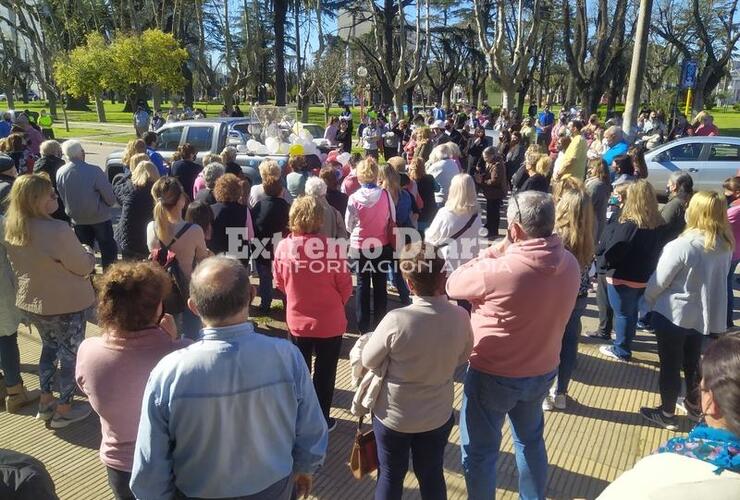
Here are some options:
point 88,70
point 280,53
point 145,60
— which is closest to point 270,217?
point 280,53

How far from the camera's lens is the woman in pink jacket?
3588 millimetres

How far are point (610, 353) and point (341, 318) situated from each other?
3.02 metres

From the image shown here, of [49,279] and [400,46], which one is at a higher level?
[400,46]

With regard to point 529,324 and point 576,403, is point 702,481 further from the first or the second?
point 576,403

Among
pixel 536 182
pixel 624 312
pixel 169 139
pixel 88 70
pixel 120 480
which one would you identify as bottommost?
pixel 624 312

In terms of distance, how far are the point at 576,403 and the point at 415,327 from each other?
256 cm

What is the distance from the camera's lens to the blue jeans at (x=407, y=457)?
2740 mm

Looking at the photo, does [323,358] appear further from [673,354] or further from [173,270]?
[673,354]

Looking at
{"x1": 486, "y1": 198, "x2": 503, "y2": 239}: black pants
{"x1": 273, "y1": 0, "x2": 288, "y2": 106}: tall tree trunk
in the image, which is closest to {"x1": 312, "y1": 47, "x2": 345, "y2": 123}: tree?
{"x1": 273, "y1": 0, "x2": 288, "y2": 106}: tall tree trunk

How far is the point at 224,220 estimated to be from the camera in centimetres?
506

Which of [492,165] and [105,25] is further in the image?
[105,25]

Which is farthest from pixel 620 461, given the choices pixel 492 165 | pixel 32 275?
pixel 492 165

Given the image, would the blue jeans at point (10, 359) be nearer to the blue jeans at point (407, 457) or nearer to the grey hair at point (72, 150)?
the grey hair at point (72, 150)

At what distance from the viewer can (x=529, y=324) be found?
275 centimetres
